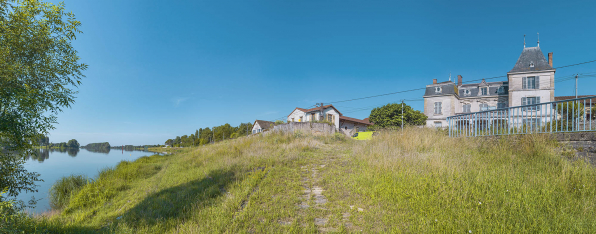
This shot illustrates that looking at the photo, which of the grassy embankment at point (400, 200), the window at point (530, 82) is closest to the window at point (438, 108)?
the window at point (530, 82)

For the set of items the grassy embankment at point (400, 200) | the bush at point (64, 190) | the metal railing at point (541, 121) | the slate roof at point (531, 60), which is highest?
the slate roof at point (531, 60)

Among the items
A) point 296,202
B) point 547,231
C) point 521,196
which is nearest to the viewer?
point 547,231

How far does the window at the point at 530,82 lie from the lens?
2581 cm

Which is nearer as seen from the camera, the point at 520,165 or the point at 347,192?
the point at 347,192

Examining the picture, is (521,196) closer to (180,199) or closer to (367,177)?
(367,177)

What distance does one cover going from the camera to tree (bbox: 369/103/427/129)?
33562mm

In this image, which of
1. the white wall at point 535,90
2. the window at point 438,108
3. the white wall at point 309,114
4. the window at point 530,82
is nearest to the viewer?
the white wall at point 535,90

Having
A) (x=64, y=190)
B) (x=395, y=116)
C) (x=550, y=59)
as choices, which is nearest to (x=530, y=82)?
(x=550, y=59)

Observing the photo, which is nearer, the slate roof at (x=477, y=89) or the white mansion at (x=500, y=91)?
the white mansion at (x=500, y=91)

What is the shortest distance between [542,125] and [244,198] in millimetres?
8993

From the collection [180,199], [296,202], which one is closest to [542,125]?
[296,202]

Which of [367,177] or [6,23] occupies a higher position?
[6,23]

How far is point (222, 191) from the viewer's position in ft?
16.6

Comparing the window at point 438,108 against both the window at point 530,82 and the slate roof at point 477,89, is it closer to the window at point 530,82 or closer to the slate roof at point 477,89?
the slate roof at point 477,89
